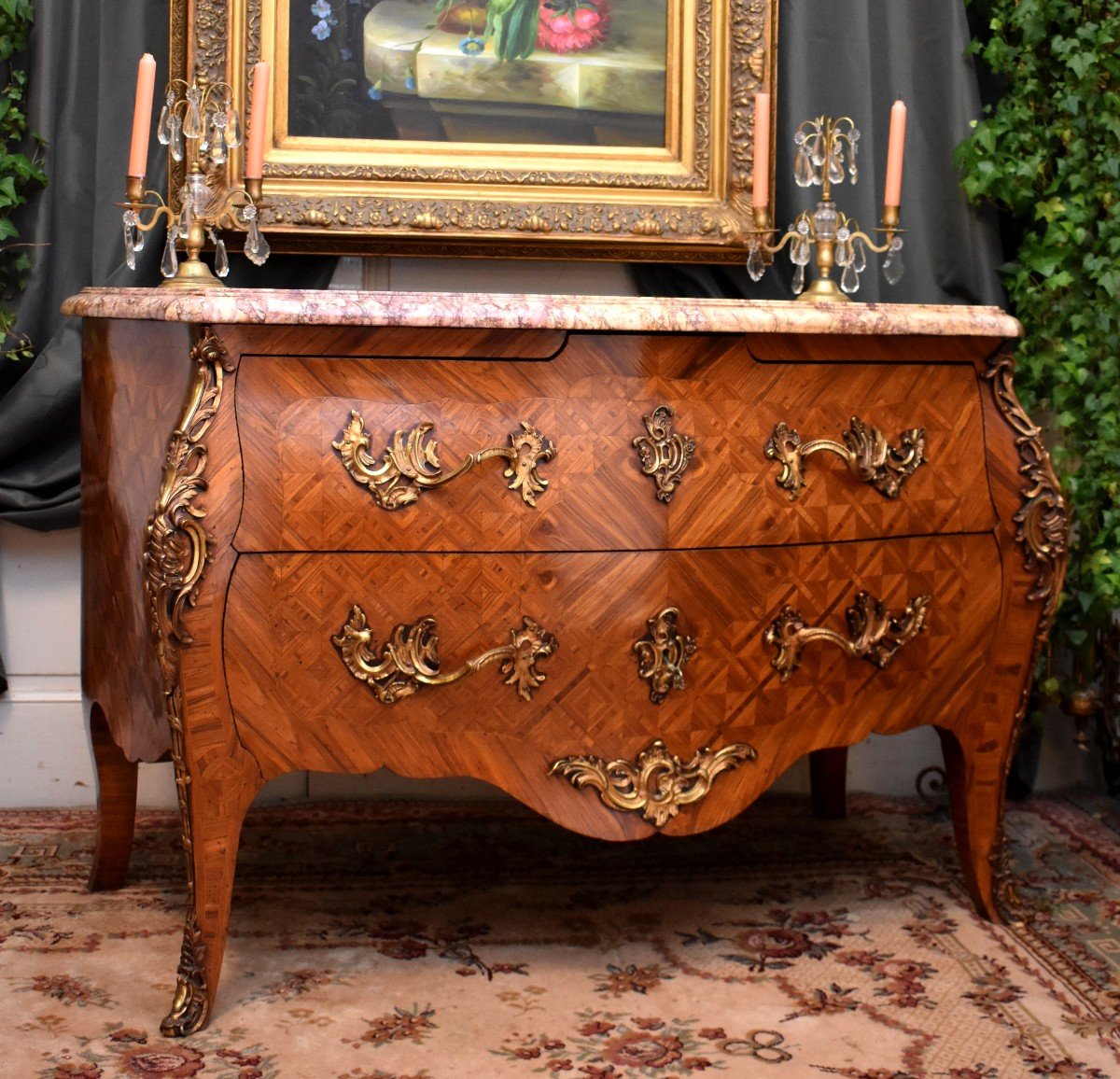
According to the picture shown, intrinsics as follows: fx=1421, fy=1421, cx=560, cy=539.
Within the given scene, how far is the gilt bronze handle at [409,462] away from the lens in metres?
1.89

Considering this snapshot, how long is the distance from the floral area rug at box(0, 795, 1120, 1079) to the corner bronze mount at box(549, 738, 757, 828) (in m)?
0.30

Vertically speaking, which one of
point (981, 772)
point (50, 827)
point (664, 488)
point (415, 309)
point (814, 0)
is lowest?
point (50, 827)

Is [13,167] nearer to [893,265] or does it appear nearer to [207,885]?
[207,885]

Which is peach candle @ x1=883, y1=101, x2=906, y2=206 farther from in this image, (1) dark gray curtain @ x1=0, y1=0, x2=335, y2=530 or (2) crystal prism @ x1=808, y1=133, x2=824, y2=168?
(1) dark gray curtain @ x1=0, y1=0, x2=335, y2=530

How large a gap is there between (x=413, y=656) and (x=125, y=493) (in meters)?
0.50

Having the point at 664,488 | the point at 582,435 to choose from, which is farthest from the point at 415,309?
the point at 664,488

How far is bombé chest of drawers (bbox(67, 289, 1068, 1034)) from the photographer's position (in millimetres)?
1872

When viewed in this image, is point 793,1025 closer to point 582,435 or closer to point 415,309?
point 582,435

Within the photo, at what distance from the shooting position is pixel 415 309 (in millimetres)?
1839

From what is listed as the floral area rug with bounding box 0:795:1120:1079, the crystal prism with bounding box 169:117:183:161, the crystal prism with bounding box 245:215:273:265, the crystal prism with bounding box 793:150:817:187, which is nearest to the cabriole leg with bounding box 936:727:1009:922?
the floral area rug with bounding box 0:795:1120:1079

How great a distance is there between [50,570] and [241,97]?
1.00 meters

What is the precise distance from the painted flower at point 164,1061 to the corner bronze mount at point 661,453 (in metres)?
0.97

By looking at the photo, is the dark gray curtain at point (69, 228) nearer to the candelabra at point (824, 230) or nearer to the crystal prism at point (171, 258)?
the crystal prism at point (171, 258)

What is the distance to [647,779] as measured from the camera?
2.01 meters
